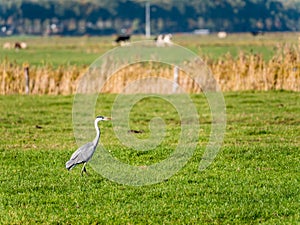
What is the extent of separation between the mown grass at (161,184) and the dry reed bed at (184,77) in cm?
873

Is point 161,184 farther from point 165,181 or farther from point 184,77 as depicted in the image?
point 184,77

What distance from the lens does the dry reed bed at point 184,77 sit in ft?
95.6

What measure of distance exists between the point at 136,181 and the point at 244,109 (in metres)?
11.3

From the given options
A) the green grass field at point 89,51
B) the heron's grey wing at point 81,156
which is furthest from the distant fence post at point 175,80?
the heron's grey wing at point 81,156

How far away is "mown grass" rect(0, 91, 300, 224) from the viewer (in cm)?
1070

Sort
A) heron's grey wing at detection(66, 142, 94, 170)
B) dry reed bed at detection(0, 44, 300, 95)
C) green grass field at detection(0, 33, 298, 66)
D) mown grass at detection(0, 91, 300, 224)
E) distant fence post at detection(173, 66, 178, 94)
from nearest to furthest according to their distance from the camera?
mown grass at detection(0, 91, 300, 224) < heron's grey wing at detection(66, 142, 94, 170) < distant fence post at detection(173, 66, 178, 94) < dry reed bed at detection(0, 44, 300, 95) < green grass field at detection(0, 33, 298, 66)

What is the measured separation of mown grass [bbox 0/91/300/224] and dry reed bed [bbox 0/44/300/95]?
28.6ft

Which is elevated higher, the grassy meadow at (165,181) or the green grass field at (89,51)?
the green grass field at (89,51)

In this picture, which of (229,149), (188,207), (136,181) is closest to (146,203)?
(188,207)

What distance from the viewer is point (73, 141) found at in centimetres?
1741

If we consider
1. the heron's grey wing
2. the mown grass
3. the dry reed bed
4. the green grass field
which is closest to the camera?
the mown grass

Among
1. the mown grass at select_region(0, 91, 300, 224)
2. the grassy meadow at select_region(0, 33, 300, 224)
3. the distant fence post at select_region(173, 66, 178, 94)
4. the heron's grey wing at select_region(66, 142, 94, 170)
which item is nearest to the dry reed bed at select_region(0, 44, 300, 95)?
the distant fence post at select_region(173, 66, 178, 94)

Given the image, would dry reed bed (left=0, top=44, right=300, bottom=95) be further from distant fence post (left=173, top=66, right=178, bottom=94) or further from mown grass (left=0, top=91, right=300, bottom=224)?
mown grass (left=0, top=91, right=300, bottom=224)

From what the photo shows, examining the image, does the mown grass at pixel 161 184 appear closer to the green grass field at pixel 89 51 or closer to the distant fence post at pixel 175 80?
the distant fence post at pixel 175 80
